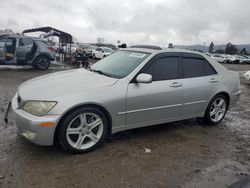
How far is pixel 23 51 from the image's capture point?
39.0 ft

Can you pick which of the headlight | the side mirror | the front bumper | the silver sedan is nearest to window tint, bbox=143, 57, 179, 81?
the silver sedan

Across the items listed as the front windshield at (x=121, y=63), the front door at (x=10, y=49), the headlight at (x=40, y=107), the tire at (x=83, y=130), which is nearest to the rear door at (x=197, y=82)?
the front windshield at (x=121, y=63)

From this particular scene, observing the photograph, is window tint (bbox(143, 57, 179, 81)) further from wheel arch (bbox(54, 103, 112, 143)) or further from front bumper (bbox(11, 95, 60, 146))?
front bumper (bbox(11, 95, 60, 146))

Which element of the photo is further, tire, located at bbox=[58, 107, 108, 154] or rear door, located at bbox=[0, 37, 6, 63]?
rear door, located at bbox=[0, 37, 6, 63]

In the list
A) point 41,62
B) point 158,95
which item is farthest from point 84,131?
point 41,62

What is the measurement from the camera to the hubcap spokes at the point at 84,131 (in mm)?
3401

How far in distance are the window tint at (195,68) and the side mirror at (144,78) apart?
3.34 ft

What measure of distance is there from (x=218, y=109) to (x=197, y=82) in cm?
101

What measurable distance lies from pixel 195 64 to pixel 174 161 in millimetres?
2062

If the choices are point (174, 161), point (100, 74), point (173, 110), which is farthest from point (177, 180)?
point (100, 74)

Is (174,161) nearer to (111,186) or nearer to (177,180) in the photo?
(177,180)

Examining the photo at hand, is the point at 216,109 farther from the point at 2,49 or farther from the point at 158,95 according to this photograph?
the point at 2,49

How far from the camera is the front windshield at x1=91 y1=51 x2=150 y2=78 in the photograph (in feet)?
13.1

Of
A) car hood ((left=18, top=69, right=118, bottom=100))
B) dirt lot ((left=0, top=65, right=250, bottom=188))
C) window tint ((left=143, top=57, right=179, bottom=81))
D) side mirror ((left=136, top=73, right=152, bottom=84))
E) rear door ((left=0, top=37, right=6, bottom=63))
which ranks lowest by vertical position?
dirt lot ((left=0, top=65, right=250, bottom=188))
